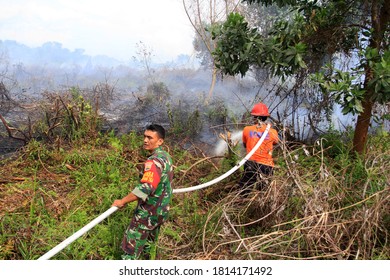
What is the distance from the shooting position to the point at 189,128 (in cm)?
665

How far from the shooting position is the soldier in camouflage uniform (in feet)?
8.12

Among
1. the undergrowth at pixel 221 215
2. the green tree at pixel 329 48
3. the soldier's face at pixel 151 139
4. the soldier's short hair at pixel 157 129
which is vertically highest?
the green tree at pixel 329 48

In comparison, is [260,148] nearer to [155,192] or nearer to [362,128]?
[155,192]

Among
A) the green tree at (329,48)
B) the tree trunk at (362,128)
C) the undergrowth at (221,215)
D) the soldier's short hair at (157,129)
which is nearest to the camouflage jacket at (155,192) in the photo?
the soldier's short hair at (157,129)

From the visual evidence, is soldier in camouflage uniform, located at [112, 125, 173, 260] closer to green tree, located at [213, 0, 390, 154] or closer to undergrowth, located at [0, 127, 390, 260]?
undergrowth, located at [0, 127, 390, 260]

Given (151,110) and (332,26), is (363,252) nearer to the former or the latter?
(332,26)

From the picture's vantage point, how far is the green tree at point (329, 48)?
12.8ft

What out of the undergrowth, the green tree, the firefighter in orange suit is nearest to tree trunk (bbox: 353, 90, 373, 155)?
the green tree

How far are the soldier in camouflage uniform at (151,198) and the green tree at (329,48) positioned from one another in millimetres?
2229

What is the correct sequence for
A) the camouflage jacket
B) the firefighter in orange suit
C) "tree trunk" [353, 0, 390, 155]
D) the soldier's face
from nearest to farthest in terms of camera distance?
1. the camouflage jacket
2. the soldier's face
3. the firefighter in orange suit
4. "tree trunk" [353, 0, 390, 155]

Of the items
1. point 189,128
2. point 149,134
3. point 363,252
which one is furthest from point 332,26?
point 149,134

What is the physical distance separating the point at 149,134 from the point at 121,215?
1317mm

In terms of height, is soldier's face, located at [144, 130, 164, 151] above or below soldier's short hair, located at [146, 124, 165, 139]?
below

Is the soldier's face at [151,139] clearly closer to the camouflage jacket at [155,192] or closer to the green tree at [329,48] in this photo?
the camouflage jacket at [155,192]
